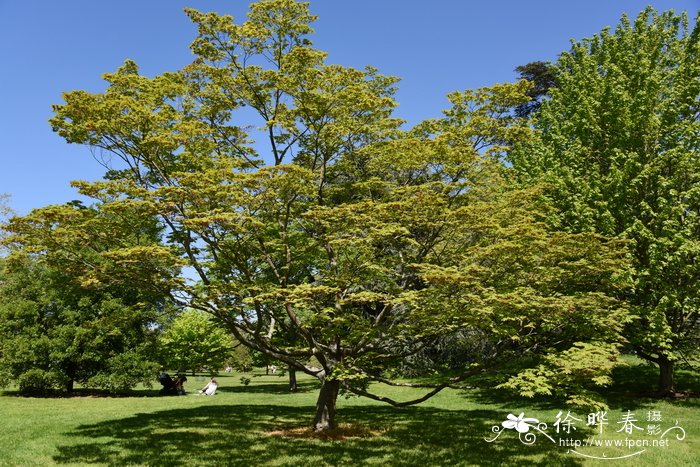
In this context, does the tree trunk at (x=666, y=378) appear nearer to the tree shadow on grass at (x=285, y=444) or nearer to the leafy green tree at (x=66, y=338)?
the tree shadow on grass at (x=285, y=444)

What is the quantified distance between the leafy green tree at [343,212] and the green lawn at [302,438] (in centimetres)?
176

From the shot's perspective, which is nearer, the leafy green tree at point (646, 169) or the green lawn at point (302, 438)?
the green lawn at point (302, 438)

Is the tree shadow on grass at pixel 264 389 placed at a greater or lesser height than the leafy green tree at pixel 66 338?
lesser

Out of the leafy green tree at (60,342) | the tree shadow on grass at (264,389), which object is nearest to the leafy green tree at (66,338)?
the leafy green tree at (60,342)

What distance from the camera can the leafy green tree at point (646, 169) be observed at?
53.0 ft

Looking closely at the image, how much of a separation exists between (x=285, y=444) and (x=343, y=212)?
635 cm

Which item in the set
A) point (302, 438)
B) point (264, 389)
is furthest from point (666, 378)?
point (264, 389)

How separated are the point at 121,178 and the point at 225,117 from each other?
3664 millimetres

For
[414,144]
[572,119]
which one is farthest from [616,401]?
[414,144]

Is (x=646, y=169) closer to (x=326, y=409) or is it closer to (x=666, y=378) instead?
(x=666, y=378)

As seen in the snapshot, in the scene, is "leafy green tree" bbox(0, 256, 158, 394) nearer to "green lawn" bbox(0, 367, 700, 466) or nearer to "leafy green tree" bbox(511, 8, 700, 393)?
"green lawn" bbox(0, 367, 700, 466)


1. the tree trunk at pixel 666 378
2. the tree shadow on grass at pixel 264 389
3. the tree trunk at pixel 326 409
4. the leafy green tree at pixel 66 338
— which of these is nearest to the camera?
the tree trunk at pixel 326 409

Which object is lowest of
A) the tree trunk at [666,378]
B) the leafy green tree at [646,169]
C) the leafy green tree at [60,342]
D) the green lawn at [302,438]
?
the green lawn at [302,438]

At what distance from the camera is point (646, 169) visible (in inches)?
652
